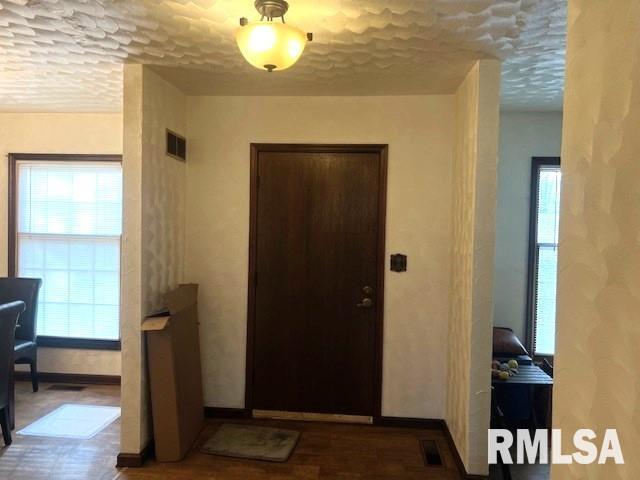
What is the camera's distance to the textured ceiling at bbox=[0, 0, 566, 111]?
1.90 meters

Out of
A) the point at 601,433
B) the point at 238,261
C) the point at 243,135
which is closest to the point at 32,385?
the point at 238,261

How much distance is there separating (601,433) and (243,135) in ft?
9.44

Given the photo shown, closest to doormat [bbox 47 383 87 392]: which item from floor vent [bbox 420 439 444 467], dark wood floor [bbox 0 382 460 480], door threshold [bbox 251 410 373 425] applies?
dark wood floor [bbox 0 382 460 480]

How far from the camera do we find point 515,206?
3438 millimetres

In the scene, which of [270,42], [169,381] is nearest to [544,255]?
[270,42]

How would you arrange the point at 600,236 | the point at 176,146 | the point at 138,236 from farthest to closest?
the point at 176,146 < the point at 138,236 < the point at 600,236

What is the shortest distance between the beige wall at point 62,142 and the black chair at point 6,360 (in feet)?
3.33

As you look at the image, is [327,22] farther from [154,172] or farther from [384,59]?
[154,172]

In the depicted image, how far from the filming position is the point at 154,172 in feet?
9.04

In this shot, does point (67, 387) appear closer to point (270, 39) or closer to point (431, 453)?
point (431, 453)

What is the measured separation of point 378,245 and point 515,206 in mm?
1197

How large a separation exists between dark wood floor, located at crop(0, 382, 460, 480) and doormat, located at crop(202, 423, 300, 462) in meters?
0.05

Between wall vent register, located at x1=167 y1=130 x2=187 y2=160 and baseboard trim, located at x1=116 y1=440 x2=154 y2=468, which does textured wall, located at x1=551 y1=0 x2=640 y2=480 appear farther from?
wall vent register, located at x1=167 y1=130 x2=187 y2=160

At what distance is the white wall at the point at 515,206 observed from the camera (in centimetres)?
342
